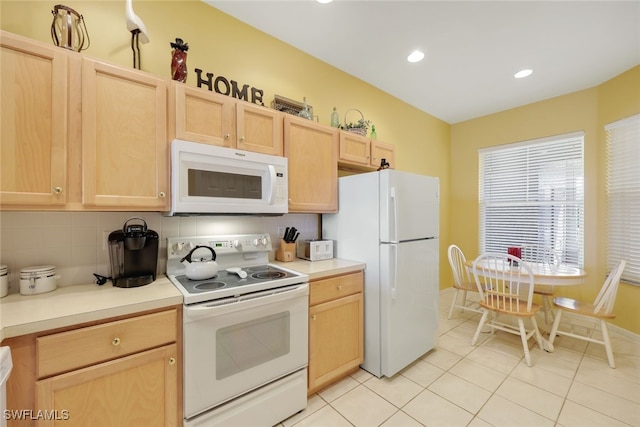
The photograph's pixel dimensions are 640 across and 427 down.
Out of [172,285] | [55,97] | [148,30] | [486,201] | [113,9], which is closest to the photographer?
[55,97]

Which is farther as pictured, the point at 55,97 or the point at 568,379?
the point at 568,379

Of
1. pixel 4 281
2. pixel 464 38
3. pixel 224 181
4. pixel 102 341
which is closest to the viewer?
pixel 102 341

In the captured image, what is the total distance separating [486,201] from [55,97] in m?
4.73

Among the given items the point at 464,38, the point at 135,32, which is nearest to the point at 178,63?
the point at 135,32

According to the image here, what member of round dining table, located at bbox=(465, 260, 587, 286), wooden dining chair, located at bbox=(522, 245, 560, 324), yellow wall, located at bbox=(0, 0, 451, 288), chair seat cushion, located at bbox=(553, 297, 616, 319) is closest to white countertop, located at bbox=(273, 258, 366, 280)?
yellow wall, located at bbox=(0, 0, 451, 288)

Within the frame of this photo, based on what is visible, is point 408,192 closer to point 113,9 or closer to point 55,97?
point 55,97

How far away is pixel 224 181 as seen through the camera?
5.57 feet

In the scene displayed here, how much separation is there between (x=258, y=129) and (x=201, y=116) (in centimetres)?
39

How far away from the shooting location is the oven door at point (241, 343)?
1302 mm

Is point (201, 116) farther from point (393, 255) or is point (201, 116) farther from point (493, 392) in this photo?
point (493, 392)

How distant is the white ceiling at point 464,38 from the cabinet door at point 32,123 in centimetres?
127

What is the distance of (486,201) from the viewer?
397 centimetres

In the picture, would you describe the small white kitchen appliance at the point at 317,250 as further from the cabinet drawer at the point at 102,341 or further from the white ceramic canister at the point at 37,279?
the white ceramic canister at the point at 37,279

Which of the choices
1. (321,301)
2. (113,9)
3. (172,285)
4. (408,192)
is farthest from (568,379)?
(113,9)
